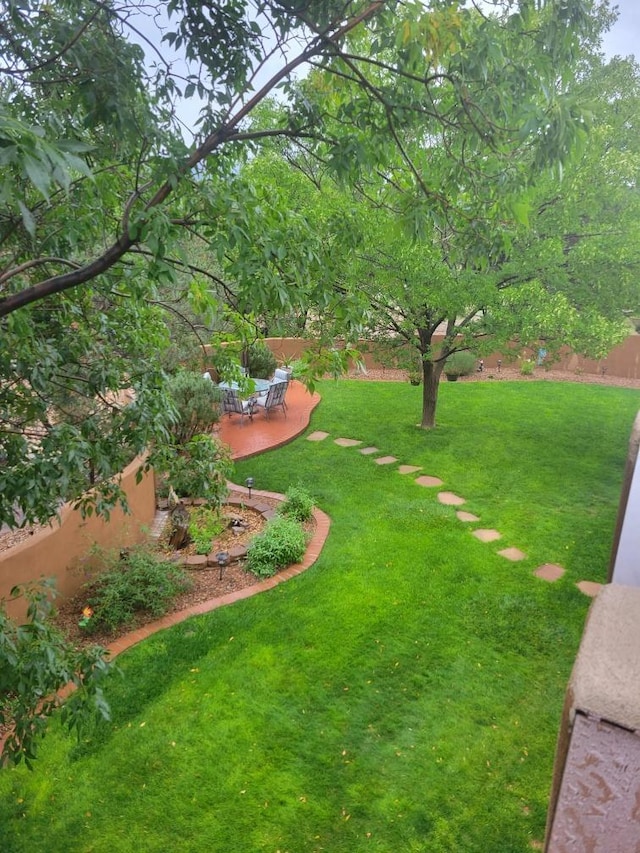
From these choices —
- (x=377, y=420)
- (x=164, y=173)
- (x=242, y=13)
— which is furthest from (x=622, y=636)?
(x=377, y=420)

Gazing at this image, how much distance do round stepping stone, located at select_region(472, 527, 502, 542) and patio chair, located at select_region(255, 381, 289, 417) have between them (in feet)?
17.4

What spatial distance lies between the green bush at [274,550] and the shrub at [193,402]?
9.63ft

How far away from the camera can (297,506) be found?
22.7 ft

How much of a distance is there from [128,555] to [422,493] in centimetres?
407

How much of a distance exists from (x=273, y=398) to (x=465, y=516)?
5105 millimetres

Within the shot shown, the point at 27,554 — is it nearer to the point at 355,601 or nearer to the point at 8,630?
the point at 8,630

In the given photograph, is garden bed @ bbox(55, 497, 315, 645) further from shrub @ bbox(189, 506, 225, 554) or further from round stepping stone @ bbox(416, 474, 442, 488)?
round stepping stone @ bbox(416, 474, 442, 488)

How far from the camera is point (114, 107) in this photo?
2551 mm

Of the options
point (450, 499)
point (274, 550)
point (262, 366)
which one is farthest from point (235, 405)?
point (274, 550)

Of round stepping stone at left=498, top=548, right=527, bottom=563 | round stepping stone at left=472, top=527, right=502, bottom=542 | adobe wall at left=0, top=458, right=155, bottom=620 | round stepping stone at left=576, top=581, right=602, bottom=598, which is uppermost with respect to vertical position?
adobe wall at left=0, top=458, right=155, bottom=620

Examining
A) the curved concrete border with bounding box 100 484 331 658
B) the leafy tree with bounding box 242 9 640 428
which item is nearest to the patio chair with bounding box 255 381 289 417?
the leafy tree with bounding box 242 9 640 428

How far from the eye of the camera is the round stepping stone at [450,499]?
726 centimetres

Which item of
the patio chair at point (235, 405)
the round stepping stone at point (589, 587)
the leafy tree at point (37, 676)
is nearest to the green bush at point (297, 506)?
the round stepping stone at point (589, 587)

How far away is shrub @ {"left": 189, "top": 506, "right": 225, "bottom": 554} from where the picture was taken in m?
6.19
